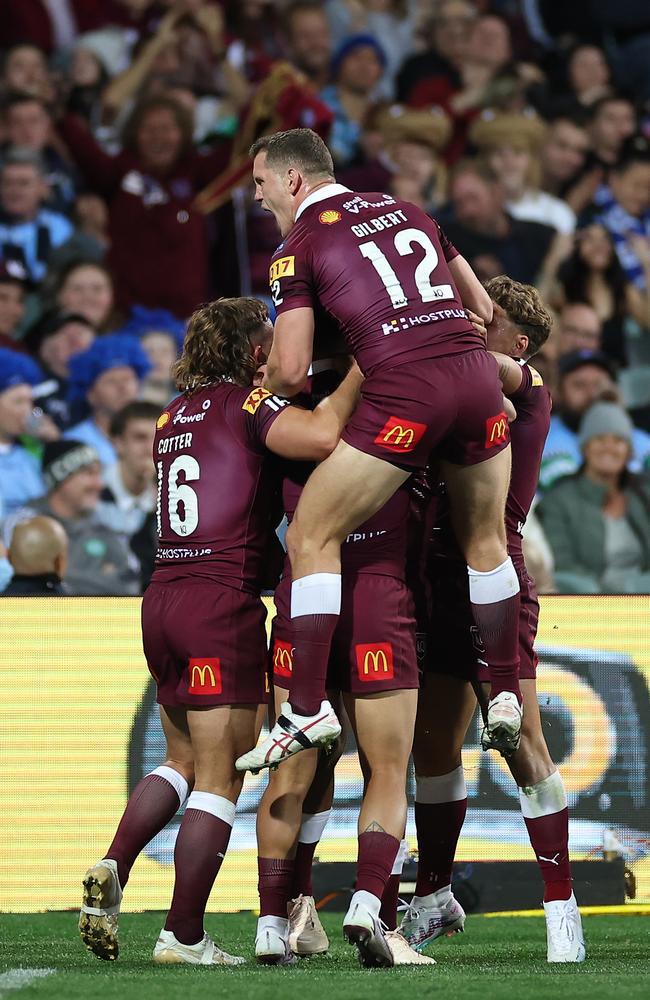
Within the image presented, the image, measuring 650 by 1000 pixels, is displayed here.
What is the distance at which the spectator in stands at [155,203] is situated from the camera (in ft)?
37.3

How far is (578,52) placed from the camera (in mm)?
14117

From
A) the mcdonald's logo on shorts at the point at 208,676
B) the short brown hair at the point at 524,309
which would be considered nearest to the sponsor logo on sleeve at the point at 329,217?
the short brown hair at the point at 524,309

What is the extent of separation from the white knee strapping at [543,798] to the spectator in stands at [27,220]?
23.8 ft

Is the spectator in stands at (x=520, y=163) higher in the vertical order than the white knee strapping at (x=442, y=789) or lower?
higher

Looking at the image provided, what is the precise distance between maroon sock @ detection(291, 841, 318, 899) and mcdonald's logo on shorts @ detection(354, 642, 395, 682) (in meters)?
0.75

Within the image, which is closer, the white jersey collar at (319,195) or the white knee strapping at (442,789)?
the white jersey collar at (319,195)

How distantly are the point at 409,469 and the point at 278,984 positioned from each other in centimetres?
158

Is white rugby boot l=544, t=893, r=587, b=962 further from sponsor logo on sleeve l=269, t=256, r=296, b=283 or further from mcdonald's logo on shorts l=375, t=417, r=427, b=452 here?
sponsor logo on sleeve l=269, t=256, r=296, b=283

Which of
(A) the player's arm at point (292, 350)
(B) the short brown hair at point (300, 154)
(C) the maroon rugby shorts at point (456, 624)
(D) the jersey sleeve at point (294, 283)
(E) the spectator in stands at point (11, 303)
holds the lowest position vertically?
(C) the maroon rugby shorts at point (456, 624)

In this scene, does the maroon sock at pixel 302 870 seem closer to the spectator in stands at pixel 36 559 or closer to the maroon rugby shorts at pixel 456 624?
the maroon rugby shorts at pixel 456 624

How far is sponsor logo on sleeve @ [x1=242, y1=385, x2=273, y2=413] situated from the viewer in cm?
489

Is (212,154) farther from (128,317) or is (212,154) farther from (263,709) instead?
(263,709)

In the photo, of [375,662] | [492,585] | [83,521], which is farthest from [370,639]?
[83,521]

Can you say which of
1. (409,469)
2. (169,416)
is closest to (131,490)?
(169,416)
